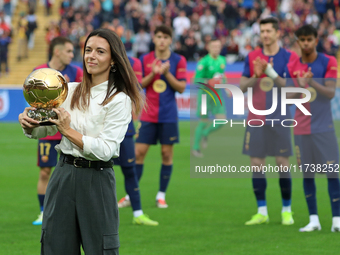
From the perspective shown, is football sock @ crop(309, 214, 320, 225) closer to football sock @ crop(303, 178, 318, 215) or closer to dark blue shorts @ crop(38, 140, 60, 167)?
football sock @ crop(303, 178, 318, 215)

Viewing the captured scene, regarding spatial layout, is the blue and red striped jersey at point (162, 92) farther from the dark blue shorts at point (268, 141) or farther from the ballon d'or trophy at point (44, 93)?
the ballon d'or trophy at point (44, 93)

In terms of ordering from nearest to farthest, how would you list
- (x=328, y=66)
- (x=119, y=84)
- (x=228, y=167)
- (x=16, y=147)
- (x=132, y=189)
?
(x=119, y=84) < (x=328, y=66) < (x=132, y=189) < (x=228, y=167) < (x=16, y=147)

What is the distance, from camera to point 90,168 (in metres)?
3.22

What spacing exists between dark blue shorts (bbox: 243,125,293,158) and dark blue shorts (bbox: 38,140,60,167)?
221 cm

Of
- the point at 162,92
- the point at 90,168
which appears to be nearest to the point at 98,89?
the point at 90,168

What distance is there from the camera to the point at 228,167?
789 cm

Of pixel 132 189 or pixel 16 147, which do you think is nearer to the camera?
pixel 132 189

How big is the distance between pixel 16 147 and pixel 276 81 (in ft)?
29.8

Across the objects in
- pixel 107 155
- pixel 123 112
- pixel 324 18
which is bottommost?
pixel 107 155

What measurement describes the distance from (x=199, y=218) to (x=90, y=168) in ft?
11.9

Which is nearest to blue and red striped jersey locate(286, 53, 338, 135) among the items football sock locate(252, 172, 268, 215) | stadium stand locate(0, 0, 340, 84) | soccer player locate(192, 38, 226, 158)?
football sock locate(252, 172, 268, 215)

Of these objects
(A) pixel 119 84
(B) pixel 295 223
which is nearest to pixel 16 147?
(B) pixel 295 223

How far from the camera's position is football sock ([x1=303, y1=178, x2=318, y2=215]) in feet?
19.7

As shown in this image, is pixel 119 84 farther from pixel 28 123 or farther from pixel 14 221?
pixel 14 221
